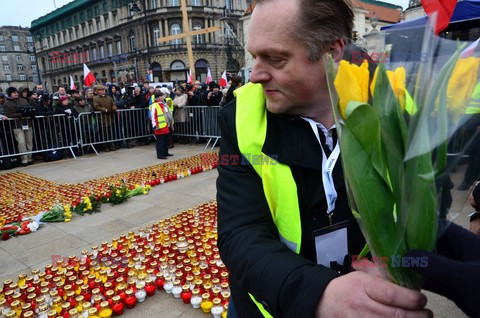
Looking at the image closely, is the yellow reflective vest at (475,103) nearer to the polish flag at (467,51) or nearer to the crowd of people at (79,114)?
the polish flag at (467,51)

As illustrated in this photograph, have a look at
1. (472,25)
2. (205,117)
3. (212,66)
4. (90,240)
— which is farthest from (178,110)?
(212,66)

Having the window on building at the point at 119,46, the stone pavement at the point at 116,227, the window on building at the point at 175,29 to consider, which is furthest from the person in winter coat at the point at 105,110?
the window on building at the point at 119,46

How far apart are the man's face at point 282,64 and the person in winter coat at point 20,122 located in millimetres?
10194

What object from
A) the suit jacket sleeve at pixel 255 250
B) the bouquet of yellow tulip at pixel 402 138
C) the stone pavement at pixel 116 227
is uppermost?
the bouquet of yellow tulip at pixel 402 138

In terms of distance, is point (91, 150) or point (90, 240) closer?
point (90, 240)

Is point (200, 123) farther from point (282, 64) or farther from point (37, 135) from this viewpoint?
point (282, 64)

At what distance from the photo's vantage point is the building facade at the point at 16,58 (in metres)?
95.6

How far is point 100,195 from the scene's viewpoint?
610cm

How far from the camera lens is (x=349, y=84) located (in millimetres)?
688

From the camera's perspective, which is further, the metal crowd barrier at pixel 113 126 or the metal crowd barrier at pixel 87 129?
the metal crowd barrier at pixel 113 126

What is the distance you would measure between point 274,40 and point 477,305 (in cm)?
81

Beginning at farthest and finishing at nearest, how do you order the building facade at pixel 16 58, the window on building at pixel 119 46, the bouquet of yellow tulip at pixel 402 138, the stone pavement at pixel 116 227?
the building facade at pixel 16 58, the window on building at pixel 119 46, the stone pavement at pixel 116 227, the bouquet of yellow tulip at pixel 402 138

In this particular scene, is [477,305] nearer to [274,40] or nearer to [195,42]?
[274,40]

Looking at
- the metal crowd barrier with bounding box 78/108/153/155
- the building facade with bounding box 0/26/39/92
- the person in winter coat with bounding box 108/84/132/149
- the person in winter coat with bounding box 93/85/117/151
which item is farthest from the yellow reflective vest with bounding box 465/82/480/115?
the building facade with bounding box 0/26/39/92
